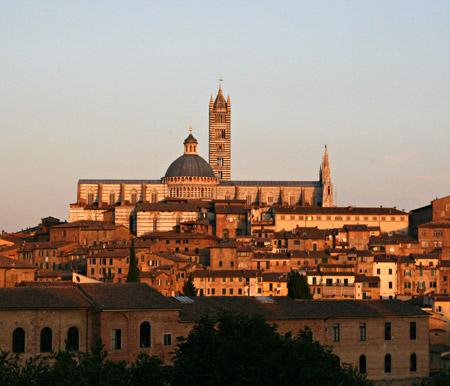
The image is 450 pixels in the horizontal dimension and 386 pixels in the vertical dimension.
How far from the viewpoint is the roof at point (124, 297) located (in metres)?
40.4

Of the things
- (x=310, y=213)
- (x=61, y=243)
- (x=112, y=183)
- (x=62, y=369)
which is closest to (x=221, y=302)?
(x=62, y=369)

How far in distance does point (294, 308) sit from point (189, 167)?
67.7 metres

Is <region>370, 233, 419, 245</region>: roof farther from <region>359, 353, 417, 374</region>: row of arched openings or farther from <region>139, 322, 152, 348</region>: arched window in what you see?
<region>139, 322, 152, 348</region>: arched window

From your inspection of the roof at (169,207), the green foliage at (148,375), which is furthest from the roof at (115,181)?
the green foliage at (148,375)

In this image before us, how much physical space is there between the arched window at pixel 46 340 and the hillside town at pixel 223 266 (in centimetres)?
5

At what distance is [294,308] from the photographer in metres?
44.1

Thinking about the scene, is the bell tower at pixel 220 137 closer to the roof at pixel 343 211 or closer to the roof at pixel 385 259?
the roof at pixel 343 211

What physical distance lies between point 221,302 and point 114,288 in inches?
166

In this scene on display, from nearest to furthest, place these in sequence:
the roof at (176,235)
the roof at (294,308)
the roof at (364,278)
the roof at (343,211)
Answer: the roof at (294,308)
the roof at (364,278)
the roof at (176,235)
the roof at (343,211)

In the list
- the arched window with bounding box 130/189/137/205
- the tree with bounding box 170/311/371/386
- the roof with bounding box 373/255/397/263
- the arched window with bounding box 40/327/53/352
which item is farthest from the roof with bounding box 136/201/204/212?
the tree with bounding box 170/311/371/386

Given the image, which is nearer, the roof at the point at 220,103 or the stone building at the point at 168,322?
the stone building at the point at 168,322

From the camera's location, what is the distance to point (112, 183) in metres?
111

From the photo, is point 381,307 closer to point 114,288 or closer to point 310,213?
point 114,288

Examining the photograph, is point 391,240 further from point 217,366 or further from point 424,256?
point 217,366
